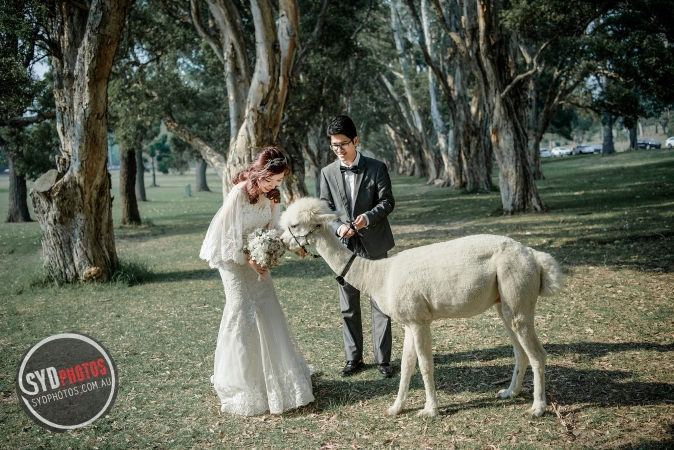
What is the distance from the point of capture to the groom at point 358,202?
5.59m

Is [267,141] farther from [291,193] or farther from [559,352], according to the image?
[559,352]

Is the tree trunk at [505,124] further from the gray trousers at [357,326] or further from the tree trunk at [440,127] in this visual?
the tree trunk at [440,127]

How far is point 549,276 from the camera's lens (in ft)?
16.0

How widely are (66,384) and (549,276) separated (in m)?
5.42

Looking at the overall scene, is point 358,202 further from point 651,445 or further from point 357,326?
point 651,445

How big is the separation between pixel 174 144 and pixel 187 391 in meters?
36.7

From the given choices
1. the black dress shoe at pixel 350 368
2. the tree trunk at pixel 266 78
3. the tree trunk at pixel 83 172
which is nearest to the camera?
the black dress shoe at pixel 350 368

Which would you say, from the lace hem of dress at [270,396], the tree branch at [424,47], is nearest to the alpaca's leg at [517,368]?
the lace hem of dress at [270,396]

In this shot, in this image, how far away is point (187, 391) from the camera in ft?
20.2

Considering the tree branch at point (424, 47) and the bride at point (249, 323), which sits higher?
the tree branch at point (424, 47)

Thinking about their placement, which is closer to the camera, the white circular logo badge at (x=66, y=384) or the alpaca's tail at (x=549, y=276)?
the alpaca's tail at (x=549, y=276)

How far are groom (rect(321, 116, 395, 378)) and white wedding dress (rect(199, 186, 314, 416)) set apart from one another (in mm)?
830

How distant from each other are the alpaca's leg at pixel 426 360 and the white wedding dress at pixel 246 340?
1169mm

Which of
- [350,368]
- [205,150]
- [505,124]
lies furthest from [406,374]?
[205,150]
